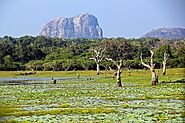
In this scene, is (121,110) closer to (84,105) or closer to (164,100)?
(84,105)

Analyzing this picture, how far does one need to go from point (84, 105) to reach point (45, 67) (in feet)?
212

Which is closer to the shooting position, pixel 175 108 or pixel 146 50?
pixel 175 108

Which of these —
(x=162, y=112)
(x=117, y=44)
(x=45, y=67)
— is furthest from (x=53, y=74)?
(x=162, y=112)

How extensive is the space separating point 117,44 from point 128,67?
78.8ft

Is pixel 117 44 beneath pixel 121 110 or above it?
above

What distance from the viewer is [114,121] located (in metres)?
15.1

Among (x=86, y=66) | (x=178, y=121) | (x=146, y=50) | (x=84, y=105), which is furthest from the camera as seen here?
(x=146, y=50)

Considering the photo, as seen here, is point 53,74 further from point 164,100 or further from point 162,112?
point 162,112

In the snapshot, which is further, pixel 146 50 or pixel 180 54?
pixel 146 50

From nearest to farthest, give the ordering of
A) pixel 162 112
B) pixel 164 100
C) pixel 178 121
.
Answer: pixel 178 121, pixel 162 112, pixel 164 100

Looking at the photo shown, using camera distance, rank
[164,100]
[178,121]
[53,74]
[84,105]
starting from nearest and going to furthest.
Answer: [178,121] < [84,105] < [164,100] < [53,74]

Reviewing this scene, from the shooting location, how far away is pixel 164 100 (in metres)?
23.0

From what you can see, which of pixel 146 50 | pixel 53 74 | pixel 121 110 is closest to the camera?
pixel 121 110

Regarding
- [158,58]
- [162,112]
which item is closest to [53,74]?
[158,58]
